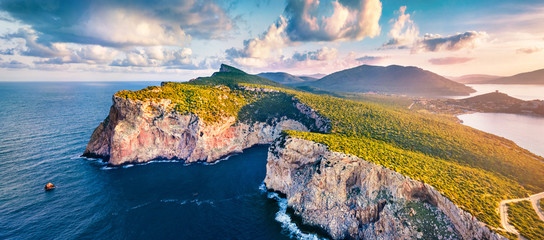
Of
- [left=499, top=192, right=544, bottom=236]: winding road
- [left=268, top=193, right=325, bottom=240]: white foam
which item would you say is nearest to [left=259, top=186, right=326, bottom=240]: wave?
[left=268, top=193, right=325, bottom=240]: white foam

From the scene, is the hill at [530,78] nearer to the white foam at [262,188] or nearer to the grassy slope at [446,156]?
the grassy slope at [446,156]

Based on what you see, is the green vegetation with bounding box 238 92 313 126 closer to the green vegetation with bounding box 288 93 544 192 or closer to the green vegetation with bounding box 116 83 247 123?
the green vegetation with bounding box 116 83 247 123

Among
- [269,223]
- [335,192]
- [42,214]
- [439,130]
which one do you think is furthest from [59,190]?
[439,130]

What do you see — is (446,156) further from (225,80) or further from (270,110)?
(225,80)

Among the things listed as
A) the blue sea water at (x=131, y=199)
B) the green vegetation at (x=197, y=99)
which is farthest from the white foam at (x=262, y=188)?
the green vegetation at (x=197, y=99)

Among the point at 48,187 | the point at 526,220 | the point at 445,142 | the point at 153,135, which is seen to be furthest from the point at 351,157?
the point at 48,187
